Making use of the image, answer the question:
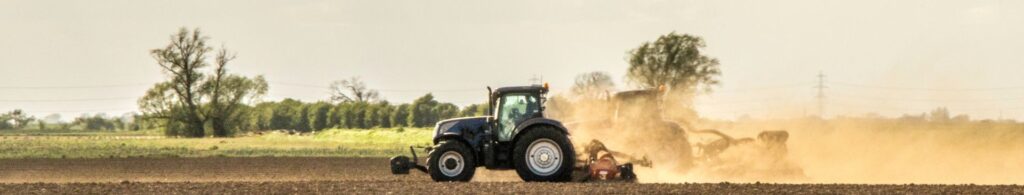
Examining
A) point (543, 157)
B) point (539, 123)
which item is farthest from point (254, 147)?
point (539, 123)

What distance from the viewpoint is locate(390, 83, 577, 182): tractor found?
895 inches

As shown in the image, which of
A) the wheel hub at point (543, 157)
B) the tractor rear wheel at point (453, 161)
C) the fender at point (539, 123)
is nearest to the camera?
the fender at point (539, 123)

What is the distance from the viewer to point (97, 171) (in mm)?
33594

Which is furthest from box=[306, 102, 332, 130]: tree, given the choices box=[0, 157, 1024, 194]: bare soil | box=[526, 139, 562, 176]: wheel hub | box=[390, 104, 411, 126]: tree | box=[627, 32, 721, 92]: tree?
box=[526, 139, 562, 176]: wheel hub

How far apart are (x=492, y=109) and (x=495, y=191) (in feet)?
11.1

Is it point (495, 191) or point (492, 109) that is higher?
point (492, 109)

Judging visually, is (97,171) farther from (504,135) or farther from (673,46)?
(673,46)

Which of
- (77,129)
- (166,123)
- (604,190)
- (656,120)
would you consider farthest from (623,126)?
(77,129)

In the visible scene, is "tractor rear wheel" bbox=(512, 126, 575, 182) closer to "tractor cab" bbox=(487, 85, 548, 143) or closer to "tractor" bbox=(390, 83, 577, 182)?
"tractor" bbox=(390, 83, 577, 182)

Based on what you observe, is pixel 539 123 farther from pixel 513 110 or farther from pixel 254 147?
pixel 254 147

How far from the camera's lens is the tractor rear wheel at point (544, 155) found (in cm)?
2266

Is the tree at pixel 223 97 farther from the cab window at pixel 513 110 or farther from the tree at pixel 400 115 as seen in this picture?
the cab window at pixel 513 110

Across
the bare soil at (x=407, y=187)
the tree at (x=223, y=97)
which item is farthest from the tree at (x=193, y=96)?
the bare soil at (x=407, y=187)

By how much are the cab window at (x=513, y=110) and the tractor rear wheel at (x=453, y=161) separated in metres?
0.70
